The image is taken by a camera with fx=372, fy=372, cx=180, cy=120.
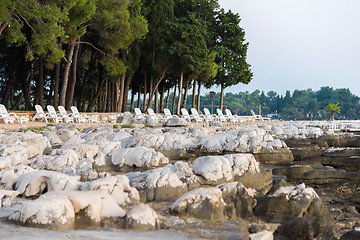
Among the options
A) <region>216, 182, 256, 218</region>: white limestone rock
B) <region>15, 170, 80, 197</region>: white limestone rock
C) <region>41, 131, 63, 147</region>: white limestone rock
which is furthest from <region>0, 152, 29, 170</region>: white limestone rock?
<region>216, 182, 256, 218</region>: white limestone rock

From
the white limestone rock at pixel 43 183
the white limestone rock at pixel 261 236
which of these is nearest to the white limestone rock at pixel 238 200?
the white limestone rock at pixel 261 236

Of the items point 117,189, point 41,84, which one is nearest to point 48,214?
point 117,189

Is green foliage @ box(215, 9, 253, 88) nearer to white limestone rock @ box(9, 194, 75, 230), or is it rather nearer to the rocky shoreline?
the rocky shoreline

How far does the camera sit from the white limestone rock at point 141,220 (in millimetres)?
4176

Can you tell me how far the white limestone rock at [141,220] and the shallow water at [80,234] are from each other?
13cm

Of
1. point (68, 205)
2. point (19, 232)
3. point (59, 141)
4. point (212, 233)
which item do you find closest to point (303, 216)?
point (212, 233)

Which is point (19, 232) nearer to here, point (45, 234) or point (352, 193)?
point (45, 234)

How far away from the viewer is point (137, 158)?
8508mm

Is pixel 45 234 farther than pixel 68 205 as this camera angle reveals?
No

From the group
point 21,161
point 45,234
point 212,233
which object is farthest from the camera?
point 21,161

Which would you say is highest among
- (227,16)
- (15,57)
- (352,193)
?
(227,16)

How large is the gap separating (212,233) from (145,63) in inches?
1071

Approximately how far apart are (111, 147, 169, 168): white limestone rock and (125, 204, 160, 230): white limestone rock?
4.10 m

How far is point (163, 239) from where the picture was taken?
12.5 feet
